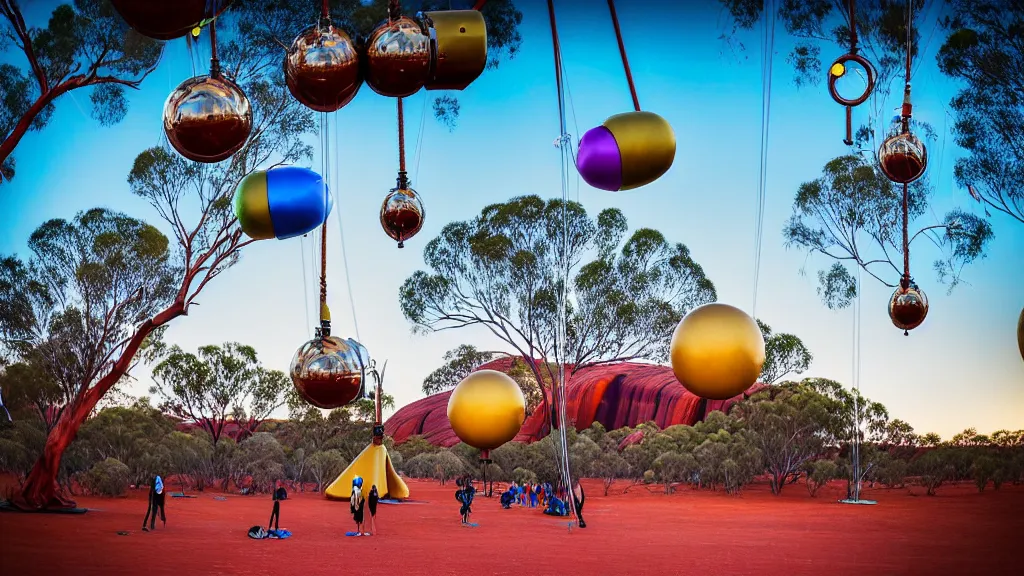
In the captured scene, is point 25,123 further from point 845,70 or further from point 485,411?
point 845,70

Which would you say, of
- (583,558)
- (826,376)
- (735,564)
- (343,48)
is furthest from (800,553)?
(826,376)

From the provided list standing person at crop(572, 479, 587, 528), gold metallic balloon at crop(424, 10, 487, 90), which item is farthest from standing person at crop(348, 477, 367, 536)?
gold metallic balloon at crop(424, 10, 487, 90)

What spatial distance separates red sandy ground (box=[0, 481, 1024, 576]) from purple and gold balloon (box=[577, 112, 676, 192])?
297 inches

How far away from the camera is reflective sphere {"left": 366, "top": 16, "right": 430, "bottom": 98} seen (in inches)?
105

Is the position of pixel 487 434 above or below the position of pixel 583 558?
above

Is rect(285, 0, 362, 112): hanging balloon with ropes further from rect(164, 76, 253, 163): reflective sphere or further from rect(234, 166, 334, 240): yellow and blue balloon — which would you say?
rect(234, 166, 334, 240): yellow and blue balloon

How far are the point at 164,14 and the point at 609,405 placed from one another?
32454 millimetres

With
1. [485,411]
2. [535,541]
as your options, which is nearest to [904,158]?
[485,411]

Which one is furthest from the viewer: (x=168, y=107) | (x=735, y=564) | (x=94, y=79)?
(x=94, y=79)

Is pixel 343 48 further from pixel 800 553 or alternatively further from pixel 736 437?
pixel 736 437

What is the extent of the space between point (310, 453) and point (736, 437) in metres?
12.6

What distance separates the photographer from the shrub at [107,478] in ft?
69.5

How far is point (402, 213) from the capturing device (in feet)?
13.8

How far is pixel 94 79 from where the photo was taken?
1412cm
